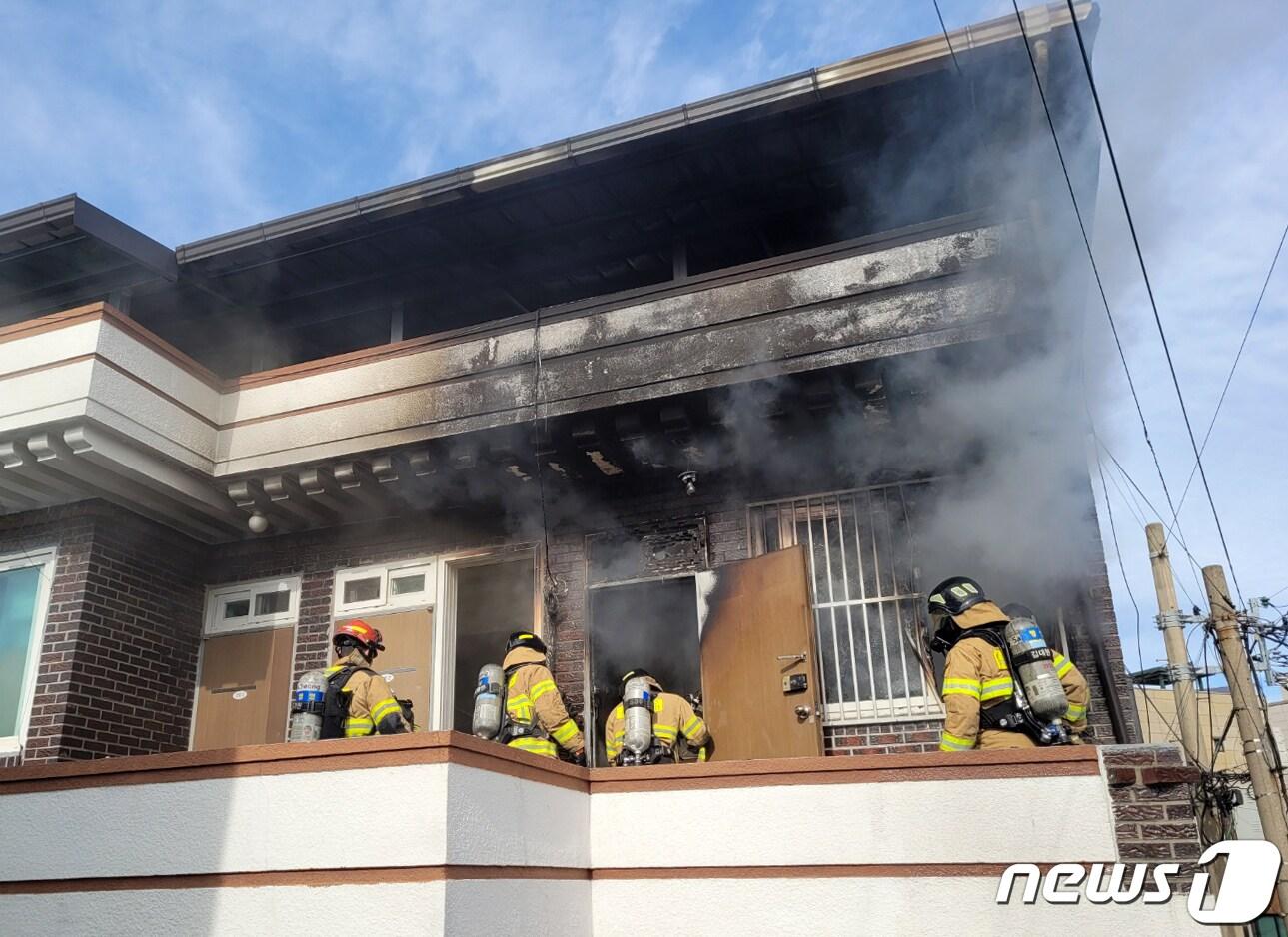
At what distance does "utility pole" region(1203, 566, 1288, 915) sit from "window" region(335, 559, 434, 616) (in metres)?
8.73

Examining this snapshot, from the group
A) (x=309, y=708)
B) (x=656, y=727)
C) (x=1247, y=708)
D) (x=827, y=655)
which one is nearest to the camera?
(x=309, y=708)

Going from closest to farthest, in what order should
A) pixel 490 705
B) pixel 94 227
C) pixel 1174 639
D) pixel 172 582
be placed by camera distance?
pixel 490 705
pixel 94 227
pixel 172 582
pixel 1174 639

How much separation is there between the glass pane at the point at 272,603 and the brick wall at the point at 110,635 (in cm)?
59

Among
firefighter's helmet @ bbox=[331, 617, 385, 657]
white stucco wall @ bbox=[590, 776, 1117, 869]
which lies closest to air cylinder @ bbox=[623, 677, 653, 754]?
white stucco wall @ bbox=[590, 776, 1117, 869]

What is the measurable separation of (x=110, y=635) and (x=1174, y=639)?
11244 mm

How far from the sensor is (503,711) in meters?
6.68

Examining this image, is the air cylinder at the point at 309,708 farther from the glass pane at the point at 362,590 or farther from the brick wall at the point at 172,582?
the glass pane at the point at 362,590

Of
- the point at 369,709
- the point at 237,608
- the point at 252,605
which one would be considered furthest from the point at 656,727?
the point at 237,608

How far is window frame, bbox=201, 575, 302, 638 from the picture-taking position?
342 inches

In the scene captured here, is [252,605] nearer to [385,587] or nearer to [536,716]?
[385,587]

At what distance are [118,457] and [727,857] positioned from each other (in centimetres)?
527

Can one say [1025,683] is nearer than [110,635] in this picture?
Yes

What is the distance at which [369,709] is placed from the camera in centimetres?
604

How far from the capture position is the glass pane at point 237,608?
8.88 metres
